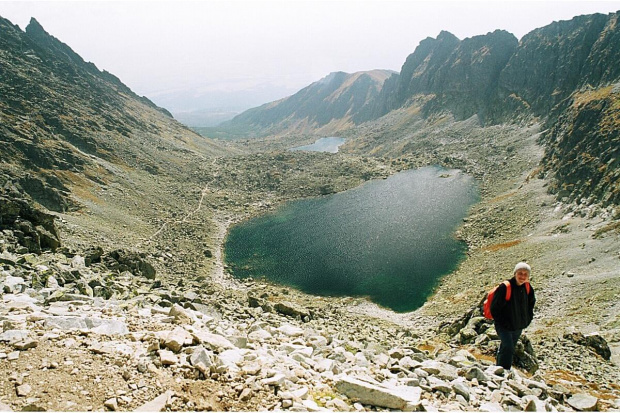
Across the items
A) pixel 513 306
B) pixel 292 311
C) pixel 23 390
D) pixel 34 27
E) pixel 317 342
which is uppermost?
pixel 34 27

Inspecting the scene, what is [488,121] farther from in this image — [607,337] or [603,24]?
[607,337]

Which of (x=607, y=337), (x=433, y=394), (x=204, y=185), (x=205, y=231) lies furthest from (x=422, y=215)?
(x=433, y=394)

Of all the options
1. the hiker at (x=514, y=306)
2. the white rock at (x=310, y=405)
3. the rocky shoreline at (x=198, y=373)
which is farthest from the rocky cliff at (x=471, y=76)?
the white rock at (x=310, y=405)

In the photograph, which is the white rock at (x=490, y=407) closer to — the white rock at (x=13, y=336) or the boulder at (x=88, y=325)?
the boulder at (x=88, y=325)

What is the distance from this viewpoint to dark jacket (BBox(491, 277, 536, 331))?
12.1 metres

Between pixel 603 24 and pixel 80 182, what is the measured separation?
14764 centimetres

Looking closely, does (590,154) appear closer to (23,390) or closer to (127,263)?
(127,263)

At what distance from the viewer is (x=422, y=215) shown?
71.4 metres

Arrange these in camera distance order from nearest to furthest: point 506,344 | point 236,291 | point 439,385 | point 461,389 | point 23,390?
point 23,390, point 461,389, point 439,385, point 506,344, point 236,291

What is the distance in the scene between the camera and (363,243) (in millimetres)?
60250

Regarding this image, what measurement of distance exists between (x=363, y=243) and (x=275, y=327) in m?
40.2

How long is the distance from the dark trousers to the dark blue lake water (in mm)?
28424

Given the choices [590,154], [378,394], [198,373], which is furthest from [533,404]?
[590,154]

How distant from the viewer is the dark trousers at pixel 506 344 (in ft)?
41.2
